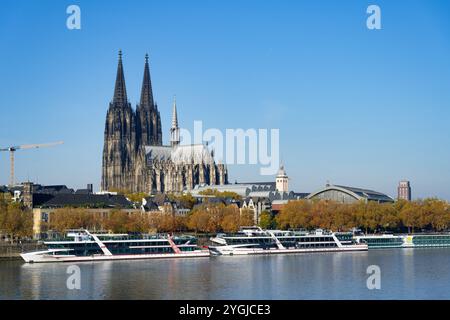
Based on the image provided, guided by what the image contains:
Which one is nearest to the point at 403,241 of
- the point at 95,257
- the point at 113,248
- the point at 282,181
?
the point at 113,248

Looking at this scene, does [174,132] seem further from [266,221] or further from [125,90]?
[266,221]

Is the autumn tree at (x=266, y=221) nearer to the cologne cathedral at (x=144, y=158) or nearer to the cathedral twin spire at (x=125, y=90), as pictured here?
the cologne cathedral at (x=144, y=158)

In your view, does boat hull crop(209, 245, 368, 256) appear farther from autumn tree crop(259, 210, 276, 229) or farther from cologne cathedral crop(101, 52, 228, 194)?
cologne cathedral crop(101, 52, 228, 194)

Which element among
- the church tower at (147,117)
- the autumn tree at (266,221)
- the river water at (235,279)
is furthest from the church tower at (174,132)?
the river water at (235,279)
